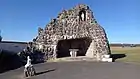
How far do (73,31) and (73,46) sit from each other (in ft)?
14.1

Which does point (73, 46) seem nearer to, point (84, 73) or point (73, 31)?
point (73, 31)

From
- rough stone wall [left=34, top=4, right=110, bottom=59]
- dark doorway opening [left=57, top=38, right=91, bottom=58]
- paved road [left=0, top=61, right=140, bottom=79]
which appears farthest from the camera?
dark doorway opening [left=57, top=38, right=91, bottom=58]

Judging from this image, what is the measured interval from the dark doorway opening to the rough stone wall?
2.12 meters

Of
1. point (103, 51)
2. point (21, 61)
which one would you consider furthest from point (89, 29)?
point (21, 61)

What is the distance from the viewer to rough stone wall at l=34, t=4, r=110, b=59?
3075cm

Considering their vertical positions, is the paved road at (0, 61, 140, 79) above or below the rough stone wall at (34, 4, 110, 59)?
below

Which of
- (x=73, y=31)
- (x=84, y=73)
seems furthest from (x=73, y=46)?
(x=84, y=73)

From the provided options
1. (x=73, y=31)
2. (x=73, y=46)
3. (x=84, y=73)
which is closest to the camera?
(x=84, y=73)

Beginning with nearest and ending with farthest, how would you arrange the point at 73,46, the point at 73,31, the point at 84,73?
the point at 84,73
the point at 73,31
the point at 73,46

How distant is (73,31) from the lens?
103 ft

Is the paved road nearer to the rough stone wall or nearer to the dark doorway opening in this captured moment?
the rough stone wall

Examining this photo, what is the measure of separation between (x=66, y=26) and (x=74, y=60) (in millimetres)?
5000

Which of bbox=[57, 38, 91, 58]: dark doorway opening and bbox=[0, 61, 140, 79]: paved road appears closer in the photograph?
bbox=[0, 61, 140, 79]: paved road

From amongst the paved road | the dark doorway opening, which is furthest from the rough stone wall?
the paved road
